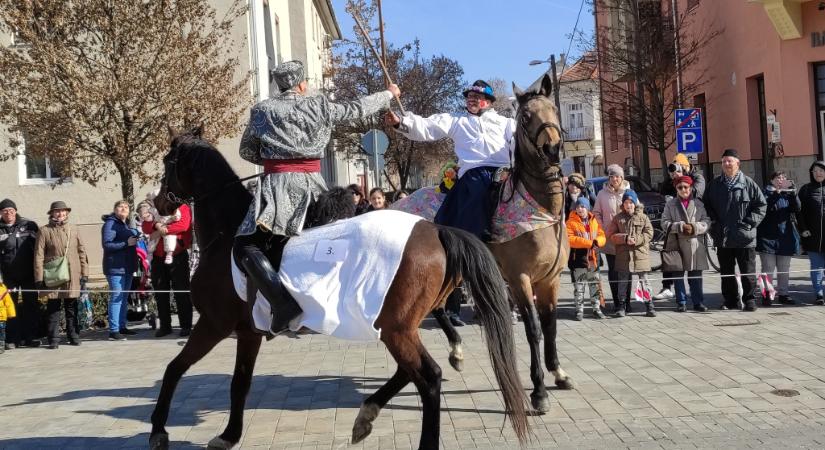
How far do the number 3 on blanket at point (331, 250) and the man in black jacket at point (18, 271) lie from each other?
26.2ft

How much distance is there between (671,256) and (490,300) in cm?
754

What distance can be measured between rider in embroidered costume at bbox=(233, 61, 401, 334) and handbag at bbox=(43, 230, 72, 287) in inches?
273

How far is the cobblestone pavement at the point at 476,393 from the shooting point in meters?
6.14

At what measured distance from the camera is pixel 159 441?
19.4 ft

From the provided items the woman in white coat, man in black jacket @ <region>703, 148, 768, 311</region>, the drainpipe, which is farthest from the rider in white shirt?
the drainpipe

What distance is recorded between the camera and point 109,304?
12.4 metres

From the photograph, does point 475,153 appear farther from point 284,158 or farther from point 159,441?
point 159,441

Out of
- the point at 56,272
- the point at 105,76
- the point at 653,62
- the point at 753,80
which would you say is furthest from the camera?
the point at 653,62

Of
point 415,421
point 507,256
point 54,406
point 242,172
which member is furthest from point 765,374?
point 242,172

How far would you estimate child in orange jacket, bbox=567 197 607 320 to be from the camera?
12.0 metres

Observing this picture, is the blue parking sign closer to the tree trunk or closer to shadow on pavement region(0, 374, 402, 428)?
the tree trunk

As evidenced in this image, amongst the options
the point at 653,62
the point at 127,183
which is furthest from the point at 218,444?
the point at 653,62

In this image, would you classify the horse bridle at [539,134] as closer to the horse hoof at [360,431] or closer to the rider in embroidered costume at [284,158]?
the rider in embroidered costume at [284,158]

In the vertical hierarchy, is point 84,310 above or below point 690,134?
below
